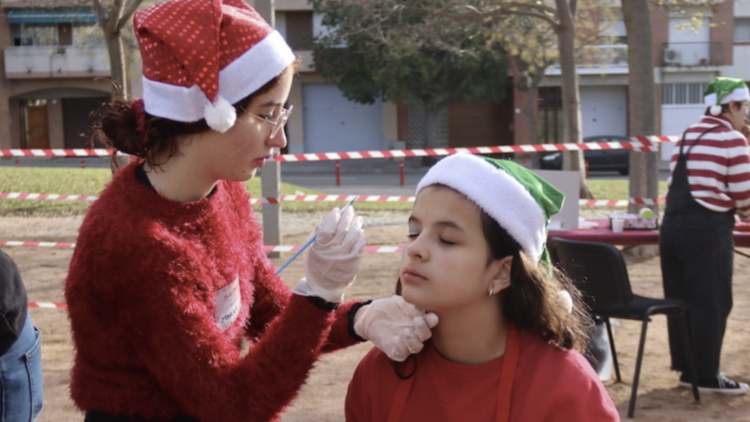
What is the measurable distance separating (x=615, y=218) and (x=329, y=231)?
4339 mm

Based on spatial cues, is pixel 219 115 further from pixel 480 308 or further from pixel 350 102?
pixel 350 102

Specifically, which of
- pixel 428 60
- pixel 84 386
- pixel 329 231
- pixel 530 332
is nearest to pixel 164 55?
pixel 329 231

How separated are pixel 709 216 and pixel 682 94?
3202 centimetres

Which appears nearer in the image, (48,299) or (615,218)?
(615,218)

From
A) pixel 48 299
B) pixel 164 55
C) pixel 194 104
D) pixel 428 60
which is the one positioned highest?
pixel 428 60

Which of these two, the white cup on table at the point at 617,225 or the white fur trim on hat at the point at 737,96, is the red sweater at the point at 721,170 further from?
the white cup on table at the point at 617,225

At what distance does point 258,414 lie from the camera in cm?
158

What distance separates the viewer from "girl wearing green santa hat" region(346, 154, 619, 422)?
1.73 m

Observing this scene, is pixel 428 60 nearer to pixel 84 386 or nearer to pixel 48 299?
pixel 48 299

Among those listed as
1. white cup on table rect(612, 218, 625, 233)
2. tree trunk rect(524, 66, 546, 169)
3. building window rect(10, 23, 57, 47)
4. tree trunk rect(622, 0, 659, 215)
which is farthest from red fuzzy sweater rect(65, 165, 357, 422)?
building window rect(10, 23, 57, 47)

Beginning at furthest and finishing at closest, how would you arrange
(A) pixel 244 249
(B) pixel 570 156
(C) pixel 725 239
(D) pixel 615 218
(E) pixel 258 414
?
(B) pixel 570 156 < (D) pixel 615 218 < (C) pixel 725 239 < (A) pixel 244 249 < (E) pixel 258 414

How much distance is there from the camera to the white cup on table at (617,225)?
217 inches

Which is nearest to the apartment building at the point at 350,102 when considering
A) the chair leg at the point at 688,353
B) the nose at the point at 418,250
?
the chair leg at the point at 688,353

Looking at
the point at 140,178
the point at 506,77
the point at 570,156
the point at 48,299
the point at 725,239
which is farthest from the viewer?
the point at 506,77
